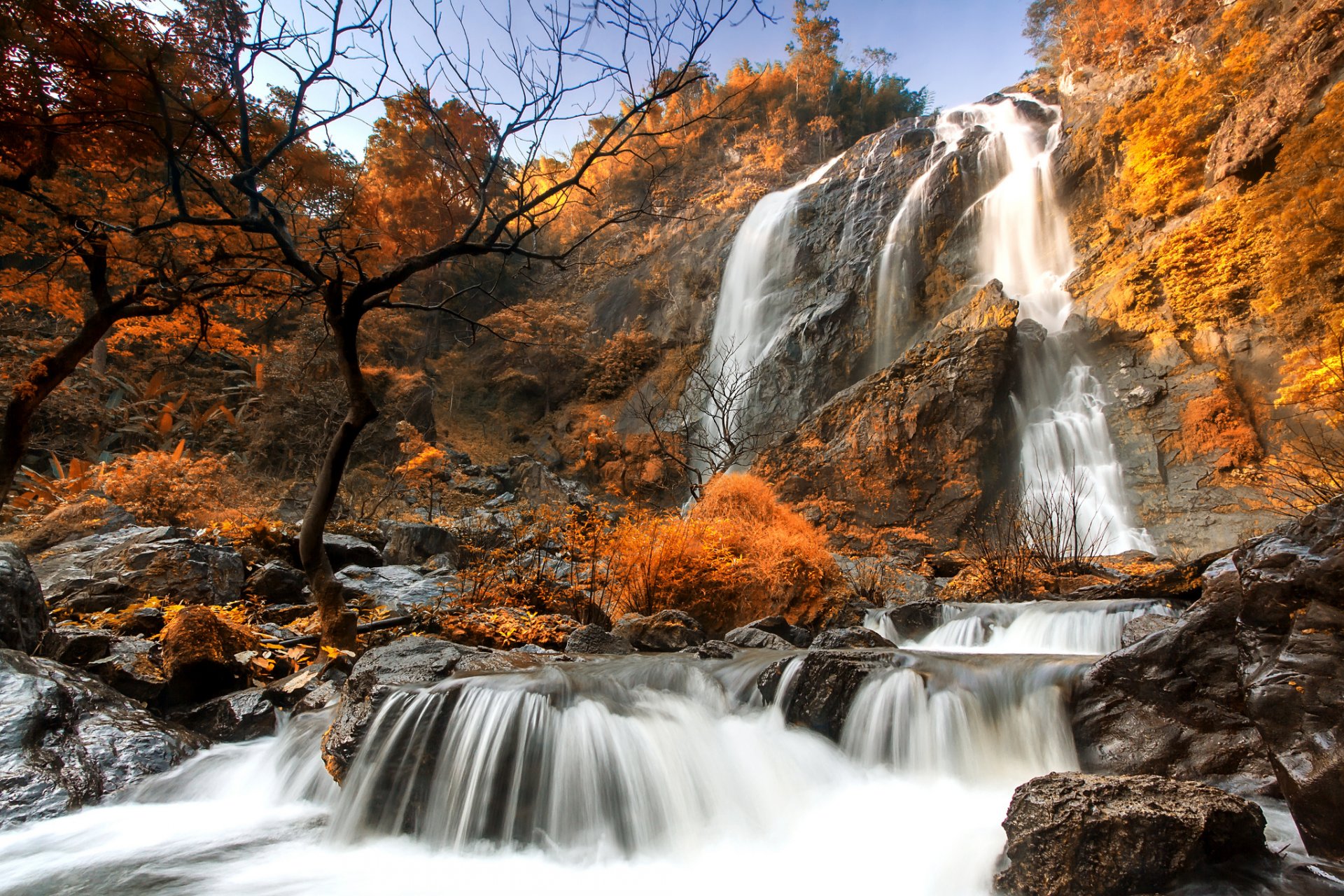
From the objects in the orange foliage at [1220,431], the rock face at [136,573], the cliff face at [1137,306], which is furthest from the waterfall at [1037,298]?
the rock face at [136,573]

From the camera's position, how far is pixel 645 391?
90.2 feet

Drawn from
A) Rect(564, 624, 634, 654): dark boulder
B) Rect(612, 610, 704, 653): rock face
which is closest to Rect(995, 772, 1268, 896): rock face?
Rect(564, 624, 634, 654): dark boulder

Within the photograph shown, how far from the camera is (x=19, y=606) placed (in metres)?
4.65

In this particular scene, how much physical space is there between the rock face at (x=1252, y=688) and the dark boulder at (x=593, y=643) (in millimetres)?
4085

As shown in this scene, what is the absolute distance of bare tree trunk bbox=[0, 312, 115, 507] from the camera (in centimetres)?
655

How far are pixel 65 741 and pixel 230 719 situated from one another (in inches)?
40.0

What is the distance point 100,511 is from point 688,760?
971 centimetres

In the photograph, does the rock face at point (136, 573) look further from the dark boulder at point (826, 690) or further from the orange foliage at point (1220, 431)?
the orange foliage at point (1220, 431)

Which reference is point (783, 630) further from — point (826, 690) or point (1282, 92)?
point (1282, 92)

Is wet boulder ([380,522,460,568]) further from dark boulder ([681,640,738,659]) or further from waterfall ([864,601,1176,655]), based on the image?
waterfall ([864,601,1176,655])

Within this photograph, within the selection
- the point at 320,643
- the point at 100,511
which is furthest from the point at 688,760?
the point at 100,511

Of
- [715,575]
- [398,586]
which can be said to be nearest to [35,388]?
A: [398,586]

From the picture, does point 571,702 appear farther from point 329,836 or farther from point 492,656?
point 329,836

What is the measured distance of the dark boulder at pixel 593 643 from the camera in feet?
20.3
